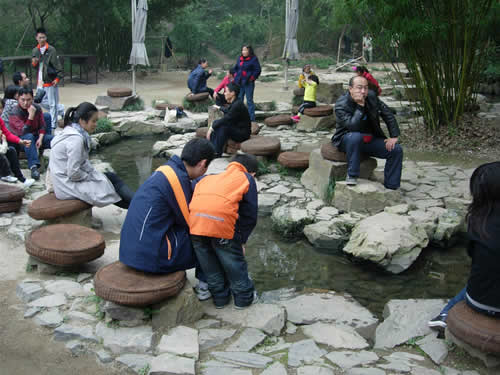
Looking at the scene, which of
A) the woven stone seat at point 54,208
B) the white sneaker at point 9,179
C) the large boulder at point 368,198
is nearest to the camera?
the woven stone seat at point 54,208

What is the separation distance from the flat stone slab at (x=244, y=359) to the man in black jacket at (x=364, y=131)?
3.05 meters

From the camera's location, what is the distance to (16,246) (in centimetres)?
487

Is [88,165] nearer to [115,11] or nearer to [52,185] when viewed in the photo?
[52,185]

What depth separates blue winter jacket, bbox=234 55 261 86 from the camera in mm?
9992

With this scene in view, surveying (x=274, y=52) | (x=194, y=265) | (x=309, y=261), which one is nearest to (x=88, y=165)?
(x=194, y=265)

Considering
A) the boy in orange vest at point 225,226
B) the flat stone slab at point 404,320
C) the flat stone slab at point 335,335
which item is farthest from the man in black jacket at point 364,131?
the flat stone slab at point 335,335

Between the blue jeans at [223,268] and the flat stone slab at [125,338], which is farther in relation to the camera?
the blue jeans at [223,268]

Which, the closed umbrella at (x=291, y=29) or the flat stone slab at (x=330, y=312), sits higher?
the closed umbrella at (x=291, y=29)

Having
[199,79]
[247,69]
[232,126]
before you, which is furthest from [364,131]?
[199,79]

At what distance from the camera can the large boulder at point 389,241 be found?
4941 millimetres

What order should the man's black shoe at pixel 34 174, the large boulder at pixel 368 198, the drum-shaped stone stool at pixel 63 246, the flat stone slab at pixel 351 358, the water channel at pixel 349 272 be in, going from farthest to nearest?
the man's black shoe at pixel 34 174, the large boulder at pixel 368 198, the water channel at pixel 349 272, the drum-shaped stone stool at pixel 63 246, the flat stone slab at pixel 351 358

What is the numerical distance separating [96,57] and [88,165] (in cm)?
1197

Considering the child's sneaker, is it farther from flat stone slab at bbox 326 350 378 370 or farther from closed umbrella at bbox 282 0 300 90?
closed umbrella at bbox 282 0 300 90

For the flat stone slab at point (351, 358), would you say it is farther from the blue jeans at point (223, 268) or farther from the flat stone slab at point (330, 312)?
the blue jeans at point (223, 268)
